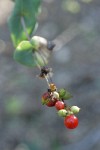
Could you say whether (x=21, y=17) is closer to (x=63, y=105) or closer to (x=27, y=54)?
(x=27, y=54)

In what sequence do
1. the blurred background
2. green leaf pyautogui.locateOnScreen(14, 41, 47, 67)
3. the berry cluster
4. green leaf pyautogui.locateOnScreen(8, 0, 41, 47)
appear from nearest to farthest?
the berry cluster, green leaf pyautogui.locateOnScreen(14, 41, 47, 67), green leaf pyautogui.locateOnScreen(8, 0, 41, 47), the blurred background

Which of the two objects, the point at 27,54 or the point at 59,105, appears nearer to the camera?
the point at 59,105

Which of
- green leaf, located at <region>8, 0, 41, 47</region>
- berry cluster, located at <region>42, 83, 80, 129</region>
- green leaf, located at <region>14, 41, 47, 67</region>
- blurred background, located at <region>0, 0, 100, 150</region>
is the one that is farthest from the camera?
blurred background, located at <region>0, 0, 100, 150</region>

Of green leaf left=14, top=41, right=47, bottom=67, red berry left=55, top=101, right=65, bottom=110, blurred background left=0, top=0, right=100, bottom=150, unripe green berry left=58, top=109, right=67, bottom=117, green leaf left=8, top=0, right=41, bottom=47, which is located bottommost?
unripe green berry left=58, top=109, right=67, bottom=117

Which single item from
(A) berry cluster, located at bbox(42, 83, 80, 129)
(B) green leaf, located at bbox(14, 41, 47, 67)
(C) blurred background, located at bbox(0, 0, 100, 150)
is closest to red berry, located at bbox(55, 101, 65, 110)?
(A) berry cluster, located at bbox(42, 83, 80, 129)

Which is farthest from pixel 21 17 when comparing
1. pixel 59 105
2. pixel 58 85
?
pixel 58 85

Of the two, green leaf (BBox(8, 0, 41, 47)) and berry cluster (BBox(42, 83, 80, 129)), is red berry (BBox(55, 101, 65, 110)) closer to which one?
berry cluster (BBox(42, 83, 80, 129))

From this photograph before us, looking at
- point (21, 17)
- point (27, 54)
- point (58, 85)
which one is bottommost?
point (27, 54)

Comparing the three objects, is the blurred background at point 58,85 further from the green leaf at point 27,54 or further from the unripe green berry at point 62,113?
the unripe green berry at point 62,113
